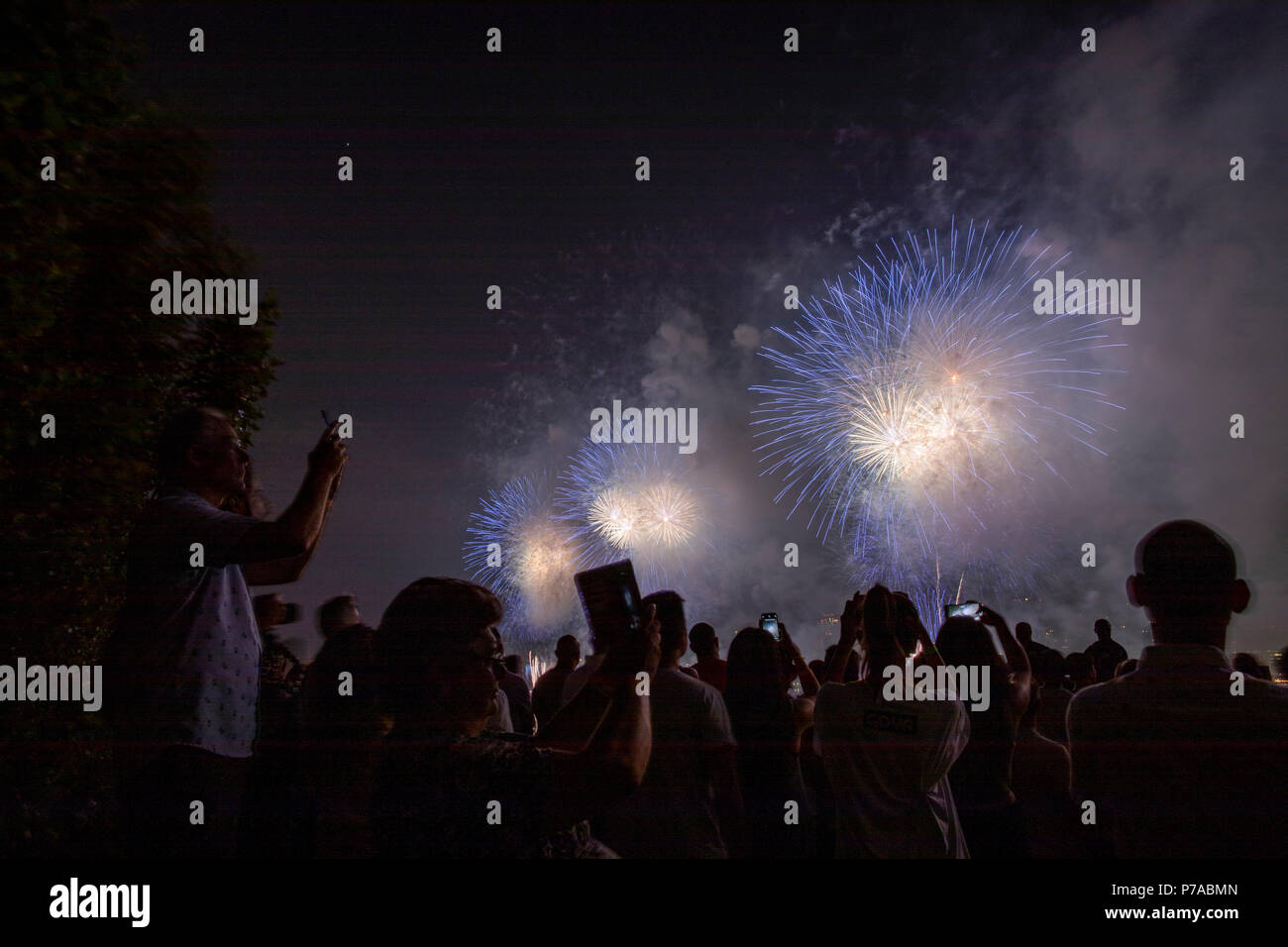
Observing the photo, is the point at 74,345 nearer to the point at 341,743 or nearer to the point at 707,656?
the point at 341,743

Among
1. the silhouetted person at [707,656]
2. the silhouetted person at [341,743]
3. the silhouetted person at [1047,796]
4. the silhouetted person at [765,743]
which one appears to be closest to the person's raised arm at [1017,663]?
the silhouetted person at [1047,796]

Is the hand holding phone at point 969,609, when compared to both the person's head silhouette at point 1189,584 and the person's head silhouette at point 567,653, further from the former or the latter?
the person's head silhouette at point 567,653

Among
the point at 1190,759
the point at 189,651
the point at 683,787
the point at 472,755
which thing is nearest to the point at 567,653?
the point at 683,787

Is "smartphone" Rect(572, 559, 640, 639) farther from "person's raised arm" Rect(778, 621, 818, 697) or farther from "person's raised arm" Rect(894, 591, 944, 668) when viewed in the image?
"person's raised arm" Rect(778, 621, 818, 697)

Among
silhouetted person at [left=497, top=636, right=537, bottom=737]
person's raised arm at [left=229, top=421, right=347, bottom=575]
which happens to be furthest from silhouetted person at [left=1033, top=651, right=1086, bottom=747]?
person's raised arm at [left=229, top=421, right=347, bottom=575]
